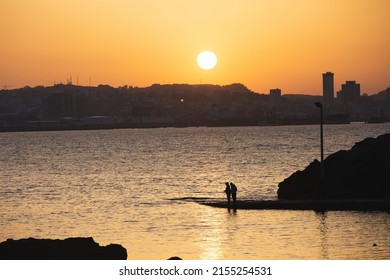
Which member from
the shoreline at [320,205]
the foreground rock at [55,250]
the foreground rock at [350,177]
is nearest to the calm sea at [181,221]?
the shoreline at [320,205]

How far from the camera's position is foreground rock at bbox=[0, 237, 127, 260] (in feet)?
72.0

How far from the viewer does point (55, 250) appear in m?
22.2

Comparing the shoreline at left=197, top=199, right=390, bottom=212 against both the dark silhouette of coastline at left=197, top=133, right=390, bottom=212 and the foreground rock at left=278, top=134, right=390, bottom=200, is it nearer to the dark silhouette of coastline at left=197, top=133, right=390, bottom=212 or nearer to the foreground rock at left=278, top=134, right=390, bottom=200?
the dark silhouette of coastline at left=197, top=133, right=390, bottom=212

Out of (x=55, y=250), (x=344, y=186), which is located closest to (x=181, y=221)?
(x=344, y=186)

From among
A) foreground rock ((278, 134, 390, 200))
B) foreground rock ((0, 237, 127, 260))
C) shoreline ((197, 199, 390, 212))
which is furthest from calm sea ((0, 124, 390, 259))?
foreground rock ((0, 237, 127, 260))

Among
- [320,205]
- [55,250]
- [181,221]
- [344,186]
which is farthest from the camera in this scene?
[344,186]

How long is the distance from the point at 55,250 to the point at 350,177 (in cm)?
2525

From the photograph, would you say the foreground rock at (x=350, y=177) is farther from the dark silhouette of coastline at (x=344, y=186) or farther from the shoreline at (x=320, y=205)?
the shoreline at (x=320, y=205)

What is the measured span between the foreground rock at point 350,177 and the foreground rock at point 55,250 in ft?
74.2

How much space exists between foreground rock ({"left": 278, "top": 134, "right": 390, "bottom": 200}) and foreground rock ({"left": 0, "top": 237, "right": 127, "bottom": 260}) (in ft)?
74.2

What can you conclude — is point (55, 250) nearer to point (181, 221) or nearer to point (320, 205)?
point (181, 221)
